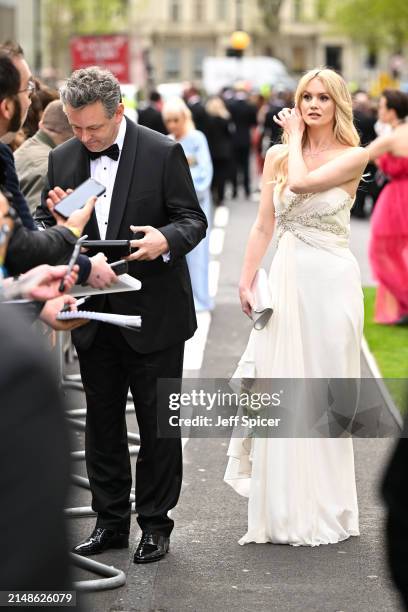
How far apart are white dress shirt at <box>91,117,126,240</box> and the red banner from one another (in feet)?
78.9

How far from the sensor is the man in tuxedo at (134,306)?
552 centimetres

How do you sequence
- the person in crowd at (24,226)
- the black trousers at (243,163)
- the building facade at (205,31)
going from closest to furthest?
the person in crowd at (24,226) < the black trousers at (243,163) < the building facade at (205,31)

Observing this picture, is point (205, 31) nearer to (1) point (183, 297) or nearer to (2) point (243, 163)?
(2) point (243, 163)

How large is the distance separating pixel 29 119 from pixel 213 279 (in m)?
7.61

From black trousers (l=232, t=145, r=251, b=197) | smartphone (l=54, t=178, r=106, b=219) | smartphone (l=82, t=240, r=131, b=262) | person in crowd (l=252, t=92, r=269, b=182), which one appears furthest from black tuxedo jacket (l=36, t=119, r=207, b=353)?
black trousers (l=232, t=145, r=251, b=197)

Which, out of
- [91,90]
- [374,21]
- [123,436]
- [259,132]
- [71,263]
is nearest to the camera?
[71,263]

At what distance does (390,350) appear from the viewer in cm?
1158

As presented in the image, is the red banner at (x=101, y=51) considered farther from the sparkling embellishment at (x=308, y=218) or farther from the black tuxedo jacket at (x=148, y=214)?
the black tuxedo jacket at (x=148, y=214)

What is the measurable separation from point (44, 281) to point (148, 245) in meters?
1.95

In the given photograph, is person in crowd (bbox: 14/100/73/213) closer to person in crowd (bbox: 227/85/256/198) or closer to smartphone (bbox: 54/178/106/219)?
smartphone (bbox: 54/178/106/219)

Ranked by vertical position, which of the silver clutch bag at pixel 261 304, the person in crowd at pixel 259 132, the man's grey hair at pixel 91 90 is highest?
the man's grey hair at pixel 91 90

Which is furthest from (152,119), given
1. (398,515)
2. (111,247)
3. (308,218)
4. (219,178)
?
(398,515)

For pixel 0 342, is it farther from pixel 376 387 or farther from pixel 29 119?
pixel 376 387

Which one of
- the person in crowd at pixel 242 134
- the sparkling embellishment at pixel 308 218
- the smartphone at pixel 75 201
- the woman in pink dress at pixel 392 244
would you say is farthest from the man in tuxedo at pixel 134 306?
the person in crowd at pixel 242 134
